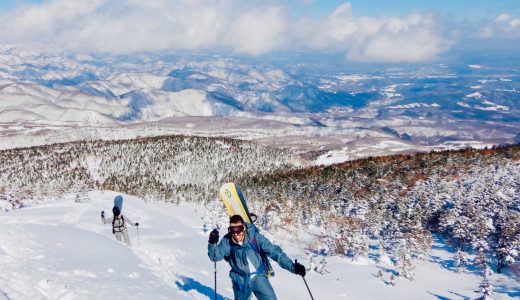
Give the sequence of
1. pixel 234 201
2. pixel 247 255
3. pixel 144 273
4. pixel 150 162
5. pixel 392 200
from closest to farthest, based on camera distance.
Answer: pixel 247 255, pixel 234 201, pixel 144 273, pixel 392 200, pixel 150 162

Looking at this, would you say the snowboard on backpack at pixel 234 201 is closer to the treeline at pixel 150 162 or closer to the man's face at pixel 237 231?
the man's face at pixel 237 231

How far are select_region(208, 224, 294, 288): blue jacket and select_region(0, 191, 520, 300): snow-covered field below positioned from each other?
5.17m

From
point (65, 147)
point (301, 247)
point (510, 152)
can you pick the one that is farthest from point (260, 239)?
point (65, 147)

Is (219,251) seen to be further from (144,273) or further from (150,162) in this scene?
(150,162)

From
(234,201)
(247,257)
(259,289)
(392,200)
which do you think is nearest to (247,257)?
(247,257)

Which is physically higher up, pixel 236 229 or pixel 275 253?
pixel 236 229

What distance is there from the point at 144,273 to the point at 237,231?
1008 cm

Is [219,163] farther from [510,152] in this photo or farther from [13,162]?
[510,152]

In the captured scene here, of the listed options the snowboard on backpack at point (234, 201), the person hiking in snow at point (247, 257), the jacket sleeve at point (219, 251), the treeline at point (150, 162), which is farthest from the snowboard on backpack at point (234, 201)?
the treeline at point (150, 162)

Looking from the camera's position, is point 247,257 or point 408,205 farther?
point 408,205

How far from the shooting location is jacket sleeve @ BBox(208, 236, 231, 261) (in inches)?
483

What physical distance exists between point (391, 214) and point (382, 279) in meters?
28.2

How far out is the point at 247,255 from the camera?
12.0 metres

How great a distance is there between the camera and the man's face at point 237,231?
39.1 ft
